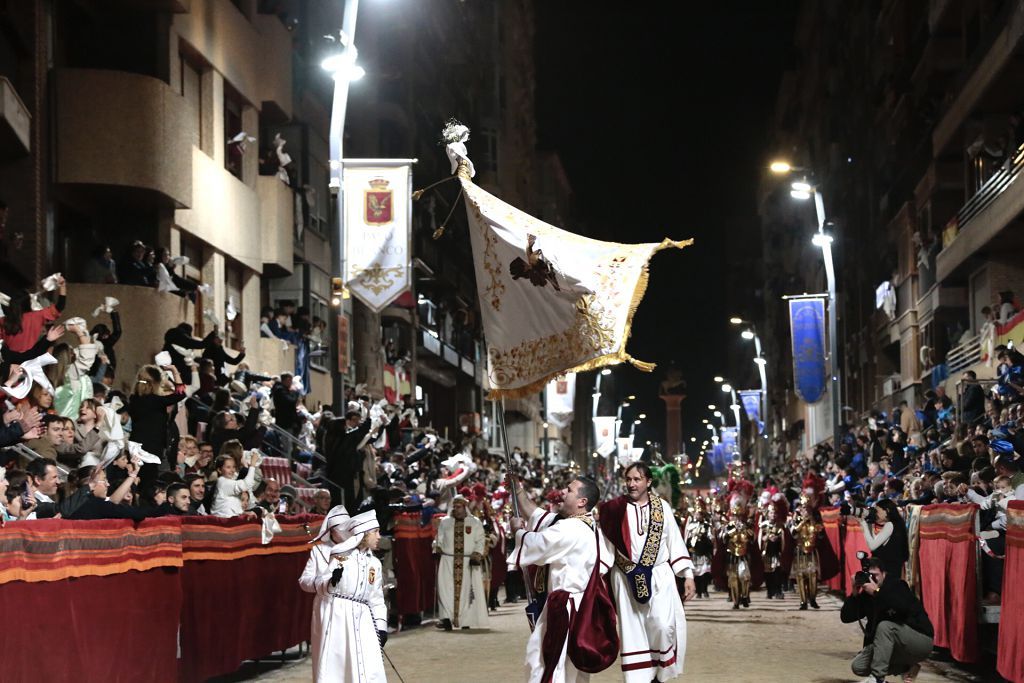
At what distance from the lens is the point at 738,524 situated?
30.5 meters

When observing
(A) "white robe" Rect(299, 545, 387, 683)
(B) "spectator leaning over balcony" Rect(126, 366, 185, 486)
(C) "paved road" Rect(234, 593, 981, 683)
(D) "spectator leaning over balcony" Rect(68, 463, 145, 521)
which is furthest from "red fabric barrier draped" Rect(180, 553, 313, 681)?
(A) "white robe" Rect(299, 545, 387, 683)

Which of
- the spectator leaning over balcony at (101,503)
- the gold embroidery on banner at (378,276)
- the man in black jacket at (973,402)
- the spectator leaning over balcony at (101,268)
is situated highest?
the spectator leaning over balcony at (101,268)

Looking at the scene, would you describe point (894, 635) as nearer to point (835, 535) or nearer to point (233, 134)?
point (835, 535)

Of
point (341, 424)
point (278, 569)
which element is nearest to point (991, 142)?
point (341, 424)

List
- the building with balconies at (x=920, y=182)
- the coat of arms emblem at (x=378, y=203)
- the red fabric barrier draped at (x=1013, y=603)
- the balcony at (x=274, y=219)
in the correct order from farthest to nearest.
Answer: the building with balconies at (x=920, y=182) → the balcony at (x=274, y=219) → the coat of arms emblem at (x=378, y=203) → the red fabric barrier draped at (x=1013, y=603)

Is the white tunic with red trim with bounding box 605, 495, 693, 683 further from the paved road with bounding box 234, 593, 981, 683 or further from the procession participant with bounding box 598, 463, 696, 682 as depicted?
the paved road with bounding box 234, 593, 981, 683

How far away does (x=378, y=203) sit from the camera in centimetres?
2403

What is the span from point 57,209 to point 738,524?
1376cm

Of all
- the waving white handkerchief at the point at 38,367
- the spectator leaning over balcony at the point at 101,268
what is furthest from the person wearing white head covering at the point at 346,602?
the spectator leaning over balcony at the point at 101,268

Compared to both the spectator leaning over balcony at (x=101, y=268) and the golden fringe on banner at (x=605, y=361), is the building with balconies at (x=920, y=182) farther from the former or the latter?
the golden fringe on banner at (x=605, y=361)

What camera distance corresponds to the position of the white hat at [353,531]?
1194cm

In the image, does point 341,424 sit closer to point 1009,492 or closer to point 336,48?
point 336,48

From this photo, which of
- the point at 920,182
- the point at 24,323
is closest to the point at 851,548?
the point at 24,323

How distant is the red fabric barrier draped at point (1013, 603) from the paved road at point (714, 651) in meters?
2.47
